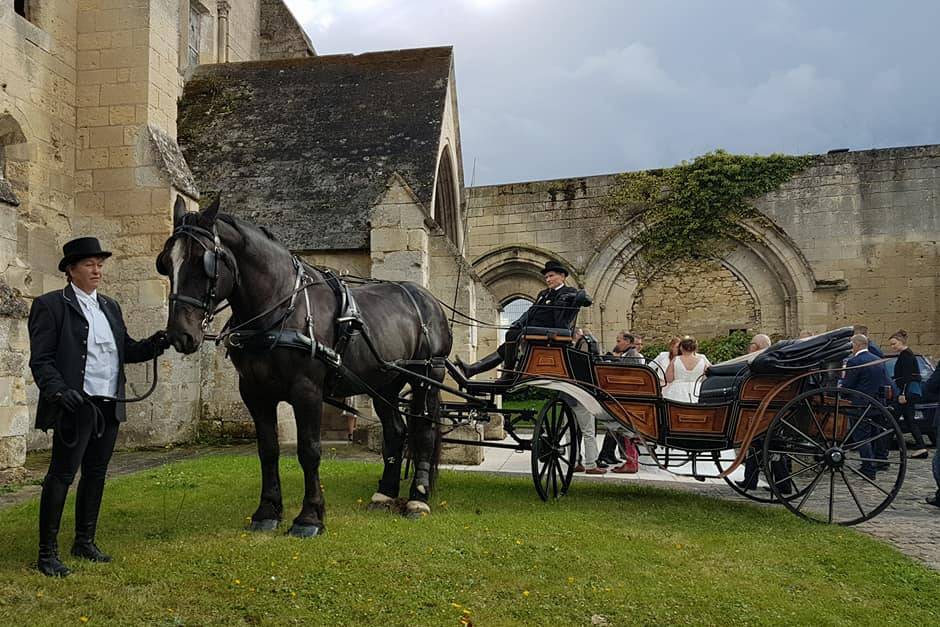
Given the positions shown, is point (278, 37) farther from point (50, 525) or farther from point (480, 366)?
point (50, 525)

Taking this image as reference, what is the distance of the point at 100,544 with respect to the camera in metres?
4.56

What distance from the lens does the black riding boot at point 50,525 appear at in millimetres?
3922

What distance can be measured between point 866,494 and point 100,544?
6619 mm

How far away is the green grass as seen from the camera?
3574 mm

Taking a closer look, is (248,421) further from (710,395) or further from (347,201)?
(710,395)

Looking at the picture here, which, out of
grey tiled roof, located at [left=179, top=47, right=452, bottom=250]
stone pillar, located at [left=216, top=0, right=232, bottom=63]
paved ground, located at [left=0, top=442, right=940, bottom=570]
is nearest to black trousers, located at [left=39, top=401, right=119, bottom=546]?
paved ground, located at [left=0, top=442, right=940, bottom=570]

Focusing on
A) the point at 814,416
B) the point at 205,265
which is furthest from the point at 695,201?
the point at 205,265

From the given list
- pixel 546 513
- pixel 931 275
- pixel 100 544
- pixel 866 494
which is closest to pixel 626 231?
pixel 931 275

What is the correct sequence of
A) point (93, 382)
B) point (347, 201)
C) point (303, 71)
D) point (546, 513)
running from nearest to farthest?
point (93, 382) → point (546, 513) → point (347, 201) → point (303, 71)

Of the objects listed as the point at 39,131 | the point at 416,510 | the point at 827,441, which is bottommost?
the point at 416,510

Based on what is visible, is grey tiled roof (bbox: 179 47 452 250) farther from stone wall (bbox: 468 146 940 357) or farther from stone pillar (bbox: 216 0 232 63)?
stone wall (bbox: 468 146 940 357)

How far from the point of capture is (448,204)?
15.2 m

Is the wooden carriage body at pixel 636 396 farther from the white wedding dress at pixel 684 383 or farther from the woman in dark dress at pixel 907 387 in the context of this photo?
the woman in dark dress at pixel 907 387

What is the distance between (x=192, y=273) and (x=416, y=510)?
245cm
